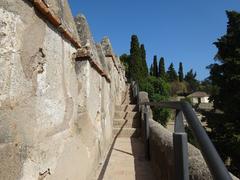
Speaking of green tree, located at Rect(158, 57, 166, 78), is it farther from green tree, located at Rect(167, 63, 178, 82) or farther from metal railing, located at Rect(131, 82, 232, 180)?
metal railing, located at Rect(131, 82, 232, 180)

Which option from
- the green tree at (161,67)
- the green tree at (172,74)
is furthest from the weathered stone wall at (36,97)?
the green tree at (172,74)

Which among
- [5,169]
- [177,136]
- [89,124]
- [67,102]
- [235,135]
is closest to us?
[5,169]

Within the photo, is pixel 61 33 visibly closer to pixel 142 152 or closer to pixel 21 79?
pixel 21 79

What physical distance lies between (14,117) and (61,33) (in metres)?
0.87

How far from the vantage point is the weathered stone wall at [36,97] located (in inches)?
43.8

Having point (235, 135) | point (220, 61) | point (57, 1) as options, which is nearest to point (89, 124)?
point (57, 1)

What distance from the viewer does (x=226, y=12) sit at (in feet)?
48.0

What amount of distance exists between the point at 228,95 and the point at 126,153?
10442mm

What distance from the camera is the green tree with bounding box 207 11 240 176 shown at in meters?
11.8

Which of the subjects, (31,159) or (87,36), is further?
(87,36)

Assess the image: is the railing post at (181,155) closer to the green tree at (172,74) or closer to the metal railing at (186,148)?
the metal railing at (186,148)

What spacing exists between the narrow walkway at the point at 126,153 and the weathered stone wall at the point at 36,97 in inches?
45.6

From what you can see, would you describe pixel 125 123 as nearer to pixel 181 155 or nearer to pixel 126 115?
pixel 126 115

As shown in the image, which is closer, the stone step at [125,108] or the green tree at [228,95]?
the stone step at [125,108]
